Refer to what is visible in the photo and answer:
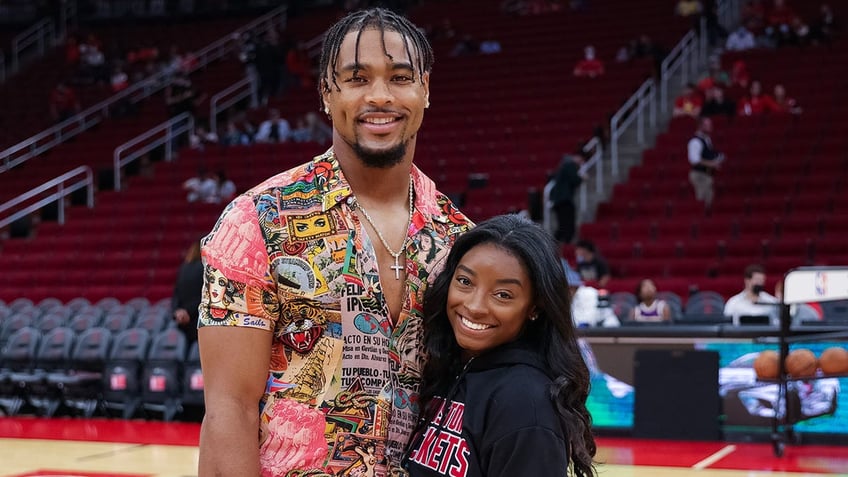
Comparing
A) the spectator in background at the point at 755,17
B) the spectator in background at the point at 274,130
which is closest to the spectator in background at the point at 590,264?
the spectator in background at the point at 755,17

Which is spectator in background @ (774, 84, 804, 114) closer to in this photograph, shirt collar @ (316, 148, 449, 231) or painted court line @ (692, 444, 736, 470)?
painted court line @ (692, 444, 736, 470)

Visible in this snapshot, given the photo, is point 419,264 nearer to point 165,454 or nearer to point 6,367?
point 165,454

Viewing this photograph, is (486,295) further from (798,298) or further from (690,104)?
(690,104)

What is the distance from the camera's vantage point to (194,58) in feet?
69.9

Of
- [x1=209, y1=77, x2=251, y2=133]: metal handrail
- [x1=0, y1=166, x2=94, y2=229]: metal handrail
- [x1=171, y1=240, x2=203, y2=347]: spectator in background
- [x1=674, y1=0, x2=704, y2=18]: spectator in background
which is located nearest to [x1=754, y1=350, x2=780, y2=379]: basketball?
[x1=171, y1=240, x2=203, y2=347]: spectator in background

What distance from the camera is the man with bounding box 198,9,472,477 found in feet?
6.10

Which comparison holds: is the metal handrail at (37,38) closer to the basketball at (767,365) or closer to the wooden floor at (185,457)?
the wooden floor at (185,457)

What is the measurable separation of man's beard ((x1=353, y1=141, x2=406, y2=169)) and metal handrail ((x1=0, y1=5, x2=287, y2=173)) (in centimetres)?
1739

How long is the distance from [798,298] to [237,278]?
5733mm

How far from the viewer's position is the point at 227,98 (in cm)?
2017

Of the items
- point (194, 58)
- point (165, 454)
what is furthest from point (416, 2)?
point (165, 454)

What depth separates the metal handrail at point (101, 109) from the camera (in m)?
19.4

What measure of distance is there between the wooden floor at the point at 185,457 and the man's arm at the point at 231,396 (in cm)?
501

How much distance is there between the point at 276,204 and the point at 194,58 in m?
20.1
